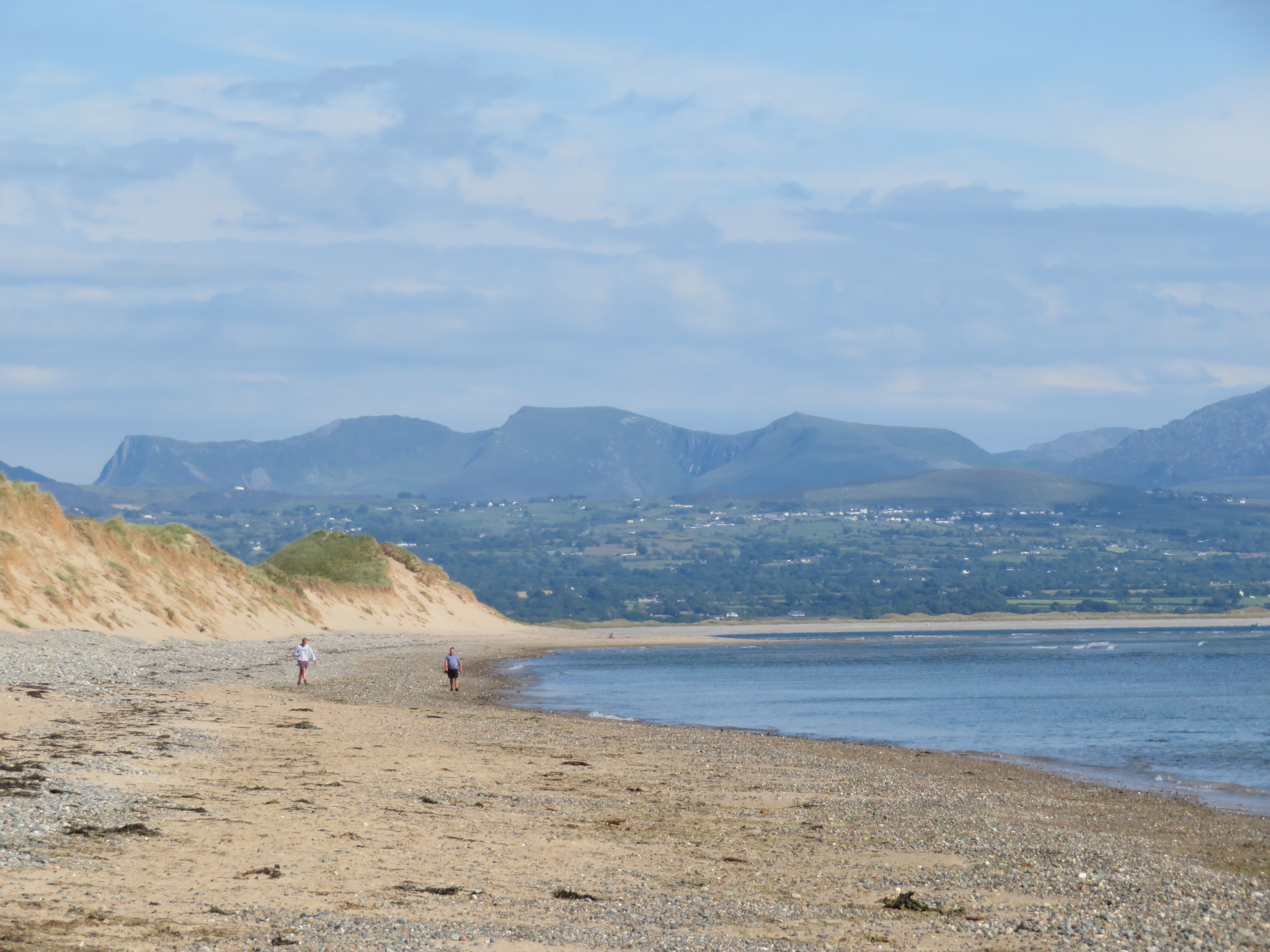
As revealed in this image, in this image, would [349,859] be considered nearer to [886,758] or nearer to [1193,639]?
[886,758]

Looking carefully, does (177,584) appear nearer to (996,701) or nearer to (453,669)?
(453,669)

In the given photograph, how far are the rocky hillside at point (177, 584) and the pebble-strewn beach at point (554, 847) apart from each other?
26094 millimetres

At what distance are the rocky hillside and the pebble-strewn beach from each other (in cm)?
2609

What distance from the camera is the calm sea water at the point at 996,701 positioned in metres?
29.3

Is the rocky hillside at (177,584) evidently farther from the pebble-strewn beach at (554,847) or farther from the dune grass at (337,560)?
the pebble-strewn beach at (554,847)

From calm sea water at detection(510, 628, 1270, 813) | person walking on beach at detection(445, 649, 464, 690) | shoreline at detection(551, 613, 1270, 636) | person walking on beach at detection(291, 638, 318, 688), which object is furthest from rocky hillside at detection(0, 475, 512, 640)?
shoreline at detection(551, 613, 1270, 636)

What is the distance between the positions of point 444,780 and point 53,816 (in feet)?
23.3

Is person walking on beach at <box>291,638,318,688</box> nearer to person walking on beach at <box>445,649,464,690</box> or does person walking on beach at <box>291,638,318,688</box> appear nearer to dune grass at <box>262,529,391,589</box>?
person walking on beach at <box>445,649,464,690</box>

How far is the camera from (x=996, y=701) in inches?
1882

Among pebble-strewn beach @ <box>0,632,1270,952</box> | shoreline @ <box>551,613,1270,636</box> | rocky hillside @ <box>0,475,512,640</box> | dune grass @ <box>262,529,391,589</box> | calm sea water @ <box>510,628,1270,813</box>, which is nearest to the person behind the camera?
pebble-strewn beach @ <box>0,632,1270,952</box>

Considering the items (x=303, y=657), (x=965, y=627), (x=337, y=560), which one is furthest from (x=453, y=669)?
(x=965, y=627)

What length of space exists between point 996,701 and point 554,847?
36690 millimetres

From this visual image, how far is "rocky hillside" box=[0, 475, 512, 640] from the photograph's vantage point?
5097 cm

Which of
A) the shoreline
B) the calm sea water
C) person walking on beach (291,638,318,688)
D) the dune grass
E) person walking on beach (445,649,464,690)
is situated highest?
the dune grass
